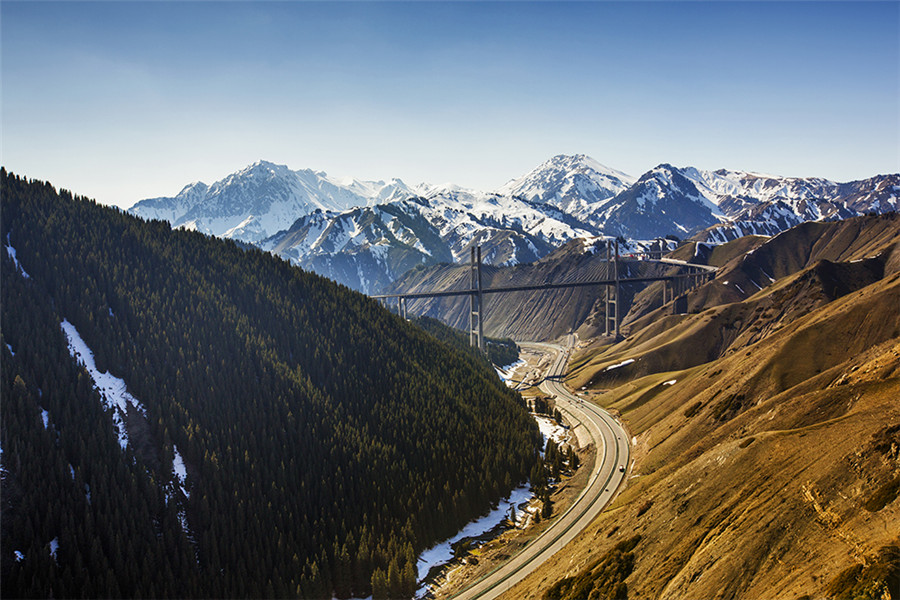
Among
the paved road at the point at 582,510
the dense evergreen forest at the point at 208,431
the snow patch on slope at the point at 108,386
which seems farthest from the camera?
the snow patch on slope at the point at 108,386

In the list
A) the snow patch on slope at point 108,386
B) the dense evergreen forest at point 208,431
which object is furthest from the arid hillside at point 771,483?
the snow patch on slope at point 108,386

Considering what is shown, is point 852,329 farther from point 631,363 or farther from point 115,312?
point 115,312

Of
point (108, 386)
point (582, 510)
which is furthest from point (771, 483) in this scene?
point (108, 386)

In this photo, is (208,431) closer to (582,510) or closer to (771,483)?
(582,510)

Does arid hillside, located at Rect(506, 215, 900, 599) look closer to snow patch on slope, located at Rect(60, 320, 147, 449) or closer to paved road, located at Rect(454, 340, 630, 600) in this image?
paved road, located at Rect(454, 340, 630, 600)

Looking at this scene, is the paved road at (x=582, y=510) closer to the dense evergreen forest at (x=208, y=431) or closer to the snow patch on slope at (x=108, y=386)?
the dense evergreen forest at (x=208, y=431)
